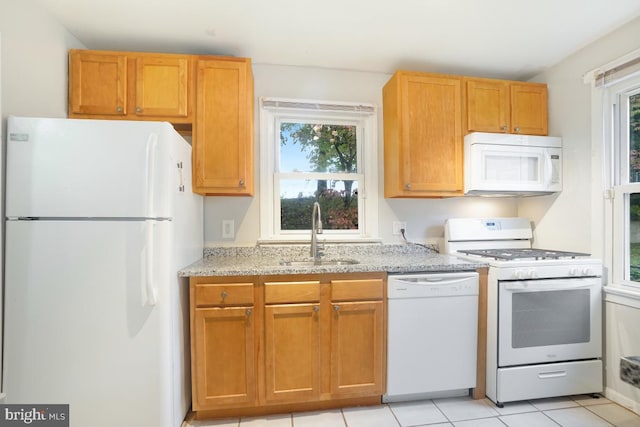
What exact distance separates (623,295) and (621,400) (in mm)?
658

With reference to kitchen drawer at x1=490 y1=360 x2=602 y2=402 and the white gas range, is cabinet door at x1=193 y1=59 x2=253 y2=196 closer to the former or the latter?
the white gas range

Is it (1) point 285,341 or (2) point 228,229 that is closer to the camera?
(1) point 285,341

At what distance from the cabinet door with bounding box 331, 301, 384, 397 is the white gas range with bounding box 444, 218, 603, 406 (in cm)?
73

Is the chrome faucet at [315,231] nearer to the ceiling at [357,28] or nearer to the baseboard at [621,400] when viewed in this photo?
the ceiling at [357,28]

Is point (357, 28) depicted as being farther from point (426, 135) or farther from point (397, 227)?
point (397, 227)

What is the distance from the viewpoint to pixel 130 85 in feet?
6.32

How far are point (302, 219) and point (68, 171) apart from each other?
1.48 meters

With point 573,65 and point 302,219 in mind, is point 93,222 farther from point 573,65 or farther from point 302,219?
point 573,65

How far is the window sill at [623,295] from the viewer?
181cm

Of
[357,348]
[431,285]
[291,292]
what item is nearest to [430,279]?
[431,285]

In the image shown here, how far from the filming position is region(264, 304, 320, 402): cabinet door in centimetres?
177

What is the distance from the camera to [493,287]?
1918mm

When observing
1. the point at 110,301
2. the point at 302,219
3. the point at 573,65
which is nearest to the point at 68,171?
the point at 110,301

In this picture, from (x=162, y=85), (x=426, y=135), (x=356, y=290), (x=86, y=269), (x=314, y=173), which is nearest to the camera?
(x=86, y=269)
